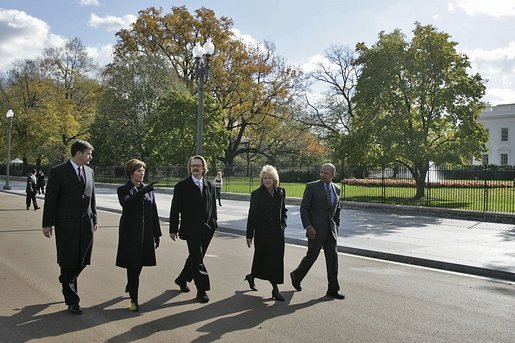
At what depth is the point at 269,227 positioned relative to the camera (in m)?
6.43

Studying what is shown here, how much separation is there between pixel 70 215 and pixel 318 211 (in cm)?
309

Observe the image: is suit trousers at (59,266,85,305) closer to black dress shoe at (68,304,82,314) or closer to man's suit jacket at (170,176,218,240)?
black dress shoe at (68,304,82,314)

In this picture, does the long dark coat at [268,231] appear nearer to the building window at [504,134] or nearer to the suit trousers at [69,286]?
the suit trousers at [69,286]

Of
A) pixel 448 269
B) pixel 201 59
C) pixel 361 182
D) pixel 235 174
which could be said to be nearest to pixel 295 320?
pixel 448 269

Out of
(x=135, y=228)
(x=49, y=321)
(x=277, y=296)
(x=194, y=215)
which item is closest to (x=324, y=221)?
(x=277, y=296)

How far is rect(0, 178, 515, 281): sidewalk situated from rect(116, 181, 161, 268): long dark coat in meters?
5.53

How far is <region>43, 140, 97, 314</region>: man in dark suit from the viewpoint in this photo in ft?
18.0

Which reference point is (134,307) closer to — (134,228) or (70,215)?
(134,228)

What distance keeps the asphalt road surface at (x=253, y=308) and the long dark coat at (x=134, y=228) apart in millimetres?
593

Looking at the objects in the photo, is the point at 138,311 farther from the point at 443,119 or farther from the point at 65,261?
the point at 443,119

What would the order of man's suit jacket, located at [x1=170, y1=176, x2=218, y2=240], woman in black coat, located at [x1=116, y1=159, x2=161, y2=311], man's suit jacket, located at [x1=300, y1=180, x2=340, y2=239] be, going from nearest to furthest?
1. woman in black coat, located at [x1=116, y1=159, x2=161, y2=311]
2. man's suit jacket, located at [x1=170, y1=176, x2=218, y2=240]
3. man's suit jacket, located at [x1=300, y1=180, x2=340, y2=239]

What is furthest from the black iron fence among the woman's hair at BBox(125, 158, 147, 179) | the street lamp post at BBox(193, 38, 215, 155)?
the woman's hair at BBox(125, 158, 147, 179)

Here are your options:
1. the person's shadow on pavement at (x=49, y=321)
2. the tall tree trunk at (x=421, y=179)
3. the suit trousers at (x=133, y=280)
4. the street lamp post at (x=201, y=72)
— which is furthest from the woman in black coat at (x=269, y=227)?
the tall tree trunk at (x=421, y=179)

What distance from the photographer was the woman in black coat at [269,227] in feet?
21.0
